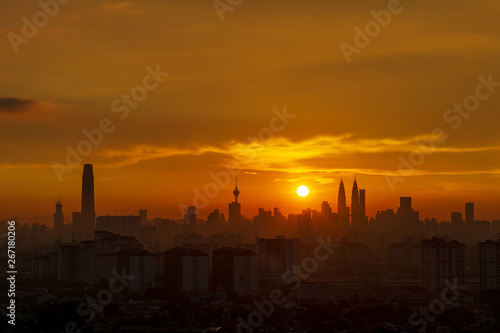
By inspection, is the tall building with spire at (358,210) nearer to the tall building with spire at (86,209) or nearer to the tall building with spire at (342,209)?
the tall building with spire at (342,209)

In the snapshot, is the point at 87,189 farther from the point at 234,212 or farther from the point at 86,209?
the point at 234,212

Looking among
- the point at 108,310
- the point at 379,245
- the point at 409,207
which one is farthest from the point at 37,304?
the point at 409,207

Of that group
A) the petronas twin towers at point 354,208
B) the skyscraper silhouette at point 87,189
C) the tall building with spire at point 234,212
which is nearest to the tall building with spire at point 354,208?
the petronas twin towers at point 354,208

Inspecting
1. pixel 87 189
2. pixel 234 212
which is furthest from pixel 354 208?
pixel 87 189

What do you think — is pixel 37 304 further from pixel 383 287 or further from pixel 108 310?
pixel 383 287

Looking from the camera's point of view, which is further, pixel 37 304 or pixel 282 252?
pixel 282 252

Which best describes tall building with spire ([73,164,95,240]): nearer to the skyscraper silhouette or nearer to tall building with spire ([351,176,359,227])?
the skyscraper silhouette
